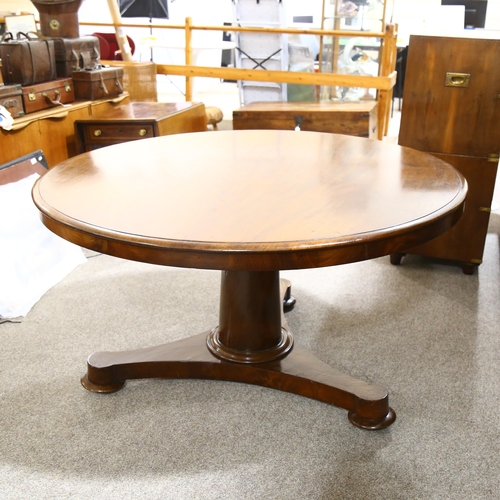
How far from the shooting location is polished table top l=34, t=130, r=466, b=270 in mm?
1199

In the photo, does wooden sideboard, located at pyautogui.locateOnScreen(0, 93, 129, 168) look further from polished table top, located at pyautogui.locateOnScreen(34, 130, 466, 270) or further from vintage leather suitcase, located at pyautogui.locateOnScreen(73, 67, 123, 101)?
polished table top, located at pyautogui.locateOnScreen(34, 130, 466, 270)

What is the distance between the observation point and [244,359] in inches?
74.1

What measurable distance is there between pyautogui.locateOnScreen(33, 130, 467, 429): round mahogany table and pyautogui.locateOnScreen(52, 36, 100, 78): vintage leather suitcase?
1.43 m

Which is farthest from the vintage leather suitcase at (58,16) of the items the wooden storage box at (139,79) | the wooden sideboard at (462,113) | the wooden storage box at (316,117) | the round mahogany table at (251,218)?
the wooden sideboard at (462,113)

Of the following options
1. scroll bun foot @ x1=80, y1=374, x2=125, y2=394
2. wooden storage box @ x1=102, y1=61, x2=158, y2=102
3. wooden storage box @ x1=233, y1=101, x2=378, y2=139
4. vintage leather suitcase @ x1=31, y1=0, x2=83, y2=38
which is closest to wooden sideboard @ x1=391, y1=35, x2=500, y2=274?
wooden storage box @ x1=233, y1=101, x2=378, y2=139

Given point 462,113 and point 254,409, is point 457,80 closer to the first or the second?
point 462,113

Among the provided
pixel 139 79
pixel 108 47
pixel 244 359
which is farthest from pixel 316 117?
pixel 108 47

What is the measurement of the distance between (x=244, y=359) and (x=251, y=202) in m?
0.66

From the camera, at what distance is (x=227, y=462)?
1.60 metres

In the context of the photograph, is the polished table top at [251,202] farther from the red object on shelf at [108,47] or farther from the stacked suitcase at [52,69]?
the red object on shelf at [108,47]

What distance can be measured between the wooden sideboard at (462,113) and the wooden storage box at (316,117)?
1201mm

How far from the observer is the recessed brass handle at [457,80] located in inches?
98.6

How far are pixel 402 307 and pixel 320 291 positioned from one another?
38cm

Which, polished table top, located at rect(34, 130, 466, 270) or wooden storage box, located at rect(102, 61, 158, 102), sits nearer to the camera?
polished table top, located at rect(34, 130, 466, 270)
